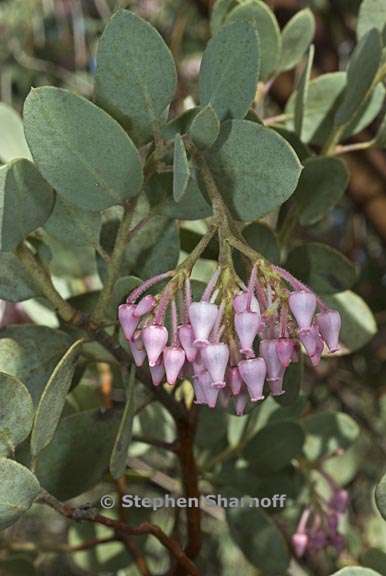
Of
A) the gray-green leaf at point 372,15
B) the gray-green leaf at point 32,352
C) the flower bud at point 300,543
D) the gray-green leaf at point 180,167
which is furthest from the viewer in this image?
the flower bud at point 300,543

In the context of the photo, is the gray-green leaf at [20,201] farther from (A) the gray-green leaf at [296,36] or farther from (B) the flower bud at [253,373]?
(A) the gray-green leaf at [296,36]

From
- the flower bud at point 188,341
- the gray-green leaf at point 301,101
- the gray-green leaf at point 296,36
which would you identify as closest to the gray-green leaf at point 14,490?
the flower bud at point 188,341

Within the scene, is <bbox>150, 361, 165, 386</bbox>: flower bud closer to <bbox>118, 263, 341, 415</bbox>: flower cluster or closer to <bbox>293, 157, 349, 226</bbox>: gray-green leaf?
<bbox>118, 263, 341, 415</bbox>: flower cluster

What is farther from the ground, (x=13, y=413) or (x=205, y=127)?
(x=205, y=127)

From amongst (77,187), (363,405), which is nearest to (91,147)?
(77,187)

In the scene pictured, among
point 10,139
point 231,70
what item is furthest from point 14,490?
point 10,139

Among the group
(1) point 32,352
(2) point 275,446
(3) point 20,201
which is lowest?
(2) point 275,446

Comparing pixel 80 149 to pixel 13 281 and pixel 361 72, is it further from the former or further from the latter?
pixel 361 72
